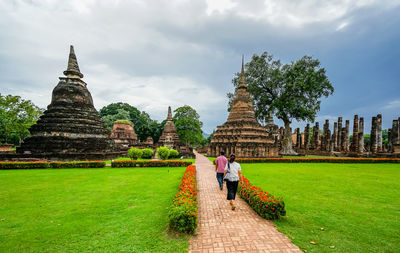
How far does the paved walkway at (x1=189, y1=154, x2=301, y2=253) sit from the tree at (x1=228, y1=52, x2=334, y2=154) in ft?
85.2

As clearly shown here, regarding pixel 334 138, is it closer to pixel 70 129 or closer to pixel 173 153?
pixel 173 153

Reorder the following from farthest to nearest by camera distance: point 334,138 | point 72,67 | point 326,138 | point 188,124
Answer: point 188,124 < point 334,138 < point 326,138 < point 72,67

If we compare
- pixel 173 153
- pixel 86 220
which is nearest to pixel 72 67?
pixel 173 153

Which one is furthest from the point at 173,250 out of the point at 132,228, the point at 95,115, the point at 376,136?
the point at 376,136

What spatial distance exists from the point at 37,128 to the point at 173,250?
23.0 meters

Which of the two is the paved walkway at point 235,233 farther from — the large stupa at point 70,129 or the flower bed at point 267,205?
the large stupa at point 70,129

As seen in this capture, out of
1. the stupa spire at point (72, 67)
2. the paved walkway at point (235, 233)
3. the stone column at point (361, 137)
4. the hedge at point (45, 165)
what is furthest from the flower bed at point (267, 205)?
the stone column at point (361, 137)

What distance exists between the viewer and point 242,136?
24234mm

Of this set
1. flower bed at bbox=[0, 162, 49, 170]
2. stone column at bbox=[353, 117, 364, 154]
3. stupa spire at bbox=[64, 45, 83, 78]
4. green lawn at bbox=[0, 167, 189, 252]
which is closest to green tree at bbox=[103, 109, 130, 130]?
stupa spire at bbox=[64, 45, 83, 78]

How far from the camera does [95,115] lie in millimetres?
22219

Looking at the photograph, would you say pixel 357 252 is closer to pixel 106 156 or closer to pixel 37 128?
pixel 106 156

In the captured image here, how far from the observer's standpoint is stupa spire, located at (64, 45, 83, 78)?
2147 centimetres

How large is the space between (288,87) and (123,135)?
1167 inches

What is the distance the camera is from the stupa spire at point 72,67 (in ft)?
70.4
